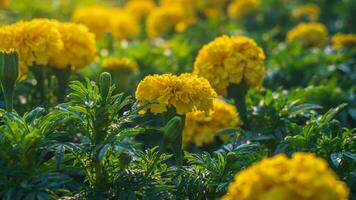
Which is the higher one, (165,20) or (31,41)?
(165,20)

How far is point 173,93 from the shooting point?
8.38ft

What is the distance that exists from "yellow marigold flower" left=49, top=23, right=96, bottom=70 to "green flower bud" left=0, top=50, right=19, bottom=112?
600 millimetres

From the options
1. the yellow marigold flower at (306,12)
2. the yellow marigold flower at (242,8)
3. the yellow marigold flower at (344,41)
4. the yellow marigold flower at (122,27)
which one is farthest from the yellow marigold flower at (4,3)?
the yellow marigold flower at (344,41)

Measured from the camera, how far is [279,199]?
161cm

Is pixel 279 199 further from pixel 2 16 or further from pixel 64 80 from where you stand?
pixel 2 16

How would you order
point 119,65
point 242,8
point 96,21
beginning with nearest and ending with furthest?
point 119,65, point 96,21, point 242,8

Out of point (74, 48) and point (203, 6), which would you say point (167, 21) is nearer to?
point (203, 6)

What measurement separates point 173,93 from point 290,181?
0.98 metres

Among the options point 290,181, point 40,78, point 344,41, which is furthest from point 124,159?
point 344,41

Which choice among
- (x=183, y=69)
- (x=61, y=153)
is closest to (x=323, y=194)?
(x=61, y=153)

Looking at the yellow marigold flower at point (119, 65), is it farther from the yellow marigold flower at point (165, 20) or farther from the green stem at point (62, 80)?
the yellow marigold flower at point (165, 20)

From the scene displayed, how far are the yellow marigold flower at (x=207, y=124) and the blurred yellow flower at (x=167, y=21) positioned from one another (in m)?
2.44

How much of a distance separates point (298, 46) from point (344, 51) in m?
0.35

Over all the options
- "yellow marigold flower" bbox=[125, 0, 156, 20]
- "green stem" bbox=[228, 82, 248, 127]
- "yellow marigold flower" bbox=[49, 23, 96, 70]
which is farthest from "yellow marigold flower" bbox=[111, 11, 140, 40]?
"green stem" bbox=[228, 82, 248, 127]
